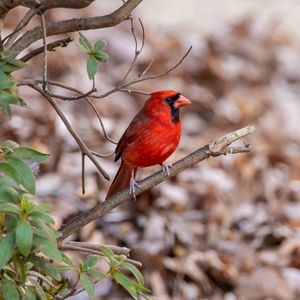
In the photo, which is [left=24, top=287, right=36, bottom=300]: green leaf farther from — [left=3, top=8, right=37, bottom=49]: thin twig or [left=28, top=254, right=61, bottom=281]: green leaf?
[left=3, top=8, right=37, bottom=49]: thin twig

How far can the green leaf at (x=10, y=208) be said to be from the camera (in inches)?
76.9

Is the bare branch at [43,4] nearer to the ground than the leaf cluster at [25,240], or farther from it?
farther from it

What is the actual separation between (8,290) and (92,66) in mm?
615

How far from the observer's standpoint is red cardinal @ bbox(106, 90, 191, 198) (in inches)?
120

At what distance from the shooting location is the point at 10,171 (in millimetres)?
2090

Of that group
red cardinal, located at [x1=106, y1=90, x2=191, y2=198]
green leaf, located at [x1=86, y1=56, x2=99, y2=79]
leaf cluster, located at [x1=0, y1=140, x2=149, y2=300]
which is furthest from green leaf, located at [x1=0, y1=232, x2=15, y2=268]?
red cardinal, located at [x1=106, y1=90, x2=191, y2=198]

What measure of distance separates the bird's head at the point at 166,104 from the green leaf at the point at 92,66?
29.9 inches

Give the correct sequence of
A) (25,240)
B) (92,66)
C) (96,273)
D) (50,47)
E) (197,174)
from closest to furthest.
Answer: (25,240) → (96,273) → (92,66) → (50,47) → (197,174)

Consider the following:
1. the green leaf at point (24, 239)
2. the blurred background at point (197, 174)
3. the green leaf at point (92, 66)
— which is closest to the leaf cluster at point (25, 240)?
the green leaf at point (24, 239)

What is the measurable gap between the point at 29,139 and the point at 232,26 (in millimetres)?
3831

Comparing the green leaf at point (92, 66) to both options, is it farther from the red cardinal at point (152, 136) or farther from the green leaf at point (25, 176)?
the red cardinal at point (152, 136)

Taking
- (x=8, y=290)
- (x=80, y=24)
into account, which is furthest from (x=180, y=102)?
(x=8, y=290)

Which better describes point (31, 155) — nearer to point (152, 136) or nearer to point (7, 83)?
point (7, 83)

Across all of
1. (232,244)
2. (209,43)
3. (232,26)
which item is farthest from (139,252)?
(232,26)
